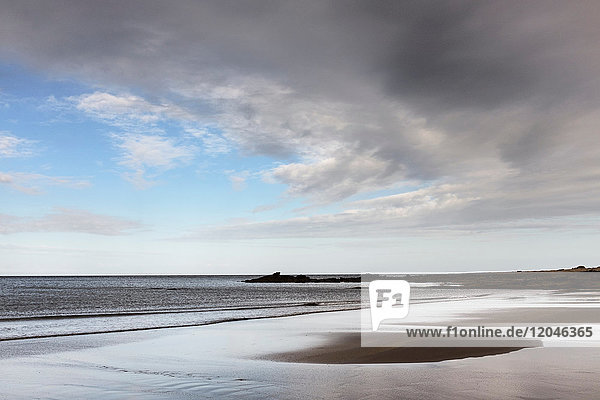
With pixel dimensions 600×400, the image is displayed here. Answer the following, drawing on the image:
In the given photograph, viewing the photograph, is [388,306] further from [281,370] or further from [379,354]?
[281,370]

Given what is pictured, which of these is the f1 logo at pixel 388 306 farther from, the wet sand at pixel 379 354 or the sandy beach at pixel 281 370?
the sandy beach at pixel 281 370

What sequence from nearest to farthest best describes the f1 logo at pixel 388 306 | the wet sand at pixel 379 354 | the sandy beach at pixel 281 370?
1. the sandy beach at pixel 281 370
2. the wet sand at pixel 379 354
3. the f1 logo at pixel 388 306

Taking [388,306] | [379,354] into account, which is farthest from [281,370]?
[388,306]

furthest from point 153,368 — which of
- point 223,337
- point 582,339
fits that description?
point 582,339

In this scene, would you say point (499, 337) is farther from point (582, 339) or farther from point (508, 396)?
point (508, 396)

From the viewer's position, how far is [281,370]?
13.1m

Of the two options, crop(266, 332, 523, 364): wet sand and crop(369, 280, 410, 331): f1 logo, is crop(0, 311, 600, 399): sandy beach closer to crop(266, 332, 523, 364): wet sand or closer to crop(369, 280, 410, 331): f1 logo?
crop(266, 332, 523, 364): wet sand

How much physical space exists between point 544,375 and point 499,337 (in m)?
8.03

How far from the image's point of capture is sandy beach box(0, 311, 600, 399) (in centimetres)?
1016

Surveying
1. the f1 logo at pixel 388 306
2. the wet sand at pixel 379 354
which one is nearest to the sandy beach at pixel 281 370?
the wet sand at pixel 379 354

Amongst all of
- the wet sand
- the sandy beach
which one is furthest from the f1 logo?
the sandy beach

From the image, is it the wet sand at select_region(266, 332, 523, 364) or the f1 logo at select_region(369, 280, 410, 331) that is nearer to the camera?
the wet sand at select_region(266, 332, 523, 364)

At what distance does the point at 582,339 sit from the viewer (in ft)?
57.9

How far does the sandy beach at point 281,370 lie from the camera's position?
400 inches
